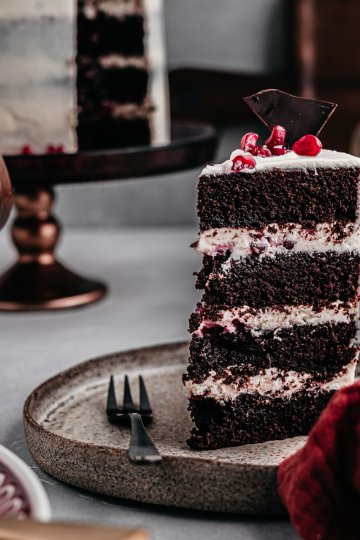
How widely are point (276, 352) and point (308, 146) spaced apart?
11.0 inches

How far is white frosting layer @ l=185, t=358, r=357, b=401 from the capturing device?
1214 mm

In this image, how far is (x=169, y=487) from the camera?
102cm

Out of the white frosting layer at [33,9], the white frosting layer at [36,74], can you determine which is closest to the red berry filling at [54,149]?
the white frosting layer at [36,74]

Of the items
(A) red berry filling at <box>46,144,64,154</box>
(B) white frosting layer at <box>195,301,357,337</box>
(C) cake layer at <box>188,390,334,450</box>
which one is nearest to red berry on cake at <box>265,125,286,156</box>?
(B) white frosting layer at <box>195,301,357,337</box>

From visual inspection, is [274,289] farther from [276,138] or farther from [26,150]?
[26,150]

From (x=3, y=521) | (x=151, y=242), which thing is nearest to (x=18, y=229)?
(x=151, y=242)

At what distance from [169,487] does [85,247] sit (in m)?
1.63

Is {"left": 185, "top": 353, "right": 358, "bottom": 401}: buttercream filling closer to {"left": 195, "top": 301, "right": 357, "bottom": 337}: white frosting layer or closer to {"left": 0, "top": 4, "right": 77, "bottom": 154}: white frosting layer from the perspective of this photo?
{"left": 195, "top": 301, "right": 357, "bottom": 337}: white frosting layer

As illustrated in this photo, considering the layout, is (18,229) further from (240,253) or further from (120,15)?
(240,253)

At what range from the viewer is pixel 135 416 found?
1.18m

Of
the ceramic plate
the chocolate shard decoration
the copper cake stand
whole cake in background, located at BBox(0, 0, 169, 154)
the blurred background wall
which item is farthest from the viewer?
the blurred background wall

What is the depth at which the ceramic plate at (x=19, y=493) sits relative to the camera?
85 centimetres

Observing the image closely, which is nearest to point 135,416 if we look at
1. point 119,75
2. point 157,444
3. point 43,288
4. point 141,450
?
point 157,444

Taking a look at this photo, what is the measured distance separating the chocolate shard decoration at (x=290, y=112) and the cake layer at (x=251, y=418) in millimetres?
365
